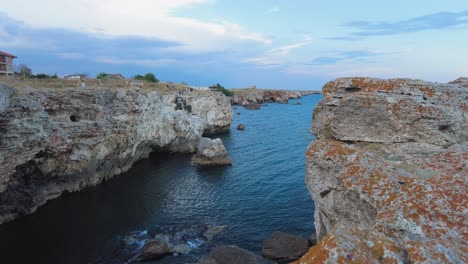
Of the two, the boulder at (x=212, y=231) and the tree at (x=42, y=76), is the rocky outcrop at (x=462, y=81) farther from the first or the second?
the tree at (x=42, y=76)

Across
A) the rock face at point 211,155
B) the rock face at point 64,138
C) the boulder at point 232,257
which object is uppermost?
the rock face at point 64,138

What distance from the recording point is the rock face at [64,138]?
3195 cm

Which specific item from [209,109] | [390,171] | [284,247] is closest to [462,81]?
[390,171]

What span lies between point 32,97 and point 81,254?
59.5ft

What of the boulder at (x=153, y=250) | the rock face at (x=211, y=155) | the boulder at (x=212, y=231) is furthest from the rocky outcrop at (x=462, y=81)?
the rock face at (x=211, y=155)

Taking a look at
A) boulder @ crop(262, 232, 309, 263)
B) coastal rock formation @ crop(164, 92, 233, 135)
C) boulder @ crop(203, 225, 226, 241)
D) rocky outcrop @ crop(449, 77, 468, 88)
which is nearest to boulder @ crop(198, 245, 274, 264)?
boulder @ crop(262, 232, 309, 263)

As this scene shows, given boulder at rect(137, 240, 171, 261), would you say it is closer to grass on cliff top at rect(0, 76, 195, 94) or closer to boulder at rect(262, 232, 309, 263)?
boulder at rect(262, 232, 309, 263)

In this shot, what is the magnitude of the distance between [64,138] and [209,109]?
55.7m

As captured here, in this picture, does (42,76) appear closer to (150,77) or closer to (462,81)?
(150,77)

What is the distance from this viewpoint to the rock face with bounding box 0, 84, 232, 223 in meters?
32.0

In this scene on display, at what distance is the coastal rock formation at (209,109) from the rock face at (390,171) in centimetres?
7366

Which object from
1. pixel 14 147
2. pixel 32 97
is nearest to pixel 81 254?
pixel 14 147

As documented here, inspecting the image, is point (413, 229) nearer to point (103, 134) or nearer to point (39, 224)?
point (39, 224)

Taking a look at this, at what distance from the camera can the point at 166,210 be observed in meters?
37.1
